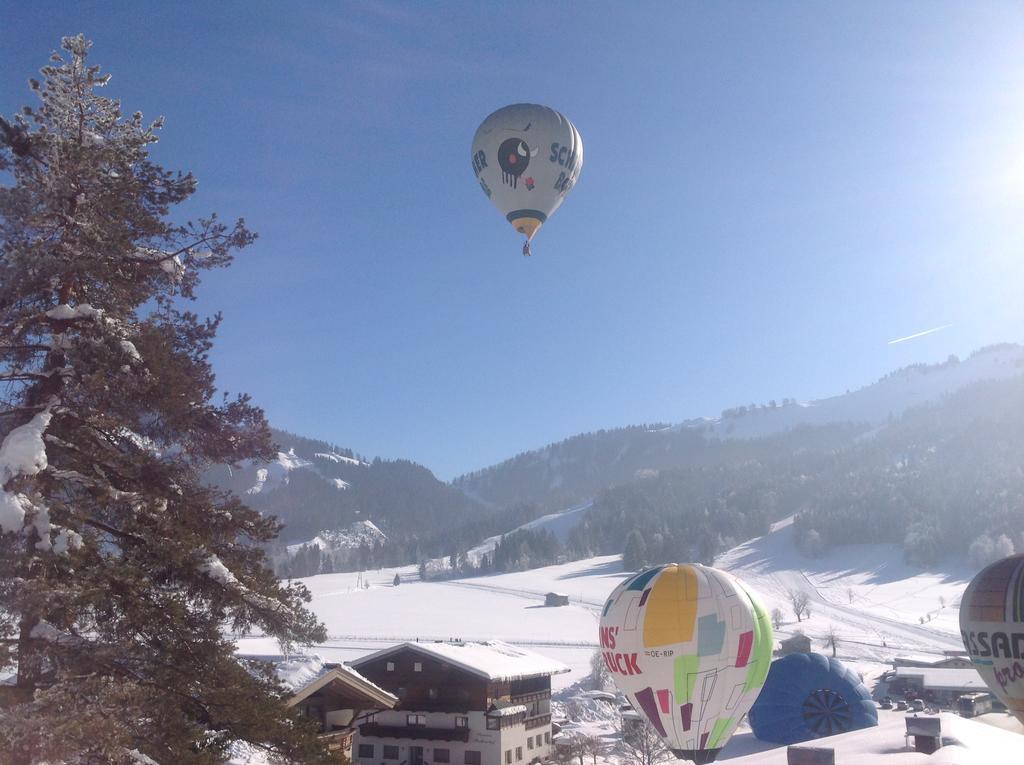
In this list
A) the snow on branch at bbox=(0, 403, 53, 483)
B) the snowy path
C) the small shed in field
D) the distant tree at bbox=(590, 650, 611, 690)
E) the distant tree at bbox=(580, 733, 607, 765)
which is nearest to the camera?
the snow on branch at bbox=(0, 403, 53, 483)

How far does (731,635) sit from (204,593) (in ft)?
36.6

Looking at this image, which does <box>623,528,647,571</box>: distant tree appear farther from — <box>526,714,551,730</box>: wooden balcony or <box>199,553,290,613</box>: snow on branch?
<box>199,553,290,613</box>: snow on branch

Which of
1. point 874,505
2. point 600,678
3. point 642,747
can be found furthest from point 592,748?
point 874,505

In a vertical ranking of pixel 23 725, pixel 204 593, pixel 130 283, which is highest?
pixel 130 283

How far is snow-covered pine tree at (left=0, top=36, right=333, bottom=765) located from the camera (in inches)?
246

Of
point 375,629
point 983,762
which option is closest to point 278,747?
point 983,762

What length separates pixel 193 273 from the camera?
28.8 feet

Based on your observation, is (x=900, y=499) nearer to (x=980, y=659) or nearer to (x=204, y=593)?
(x=980, y=659)

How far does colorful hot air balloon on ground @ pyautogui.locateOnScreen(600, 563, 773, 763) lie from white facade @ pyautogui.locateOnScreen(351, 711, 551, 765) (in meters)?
10.4

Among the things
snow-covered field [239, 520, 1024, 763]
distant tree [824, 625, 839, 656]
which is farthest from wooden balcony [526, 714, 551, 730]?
distant tree [824, 625, 839, 656]

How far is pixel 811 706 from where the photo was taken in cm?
2597

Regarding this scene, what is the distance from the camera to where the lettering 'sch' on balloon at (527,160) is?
20812 mm

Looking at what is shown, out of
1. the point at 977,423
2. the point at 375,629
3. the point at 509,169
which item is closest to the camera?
the point at 509,169

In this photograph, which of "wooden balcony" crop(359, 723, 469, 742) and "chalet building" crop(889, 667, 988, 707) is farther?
"chalet building" crop(889, 667, 988, 707)
